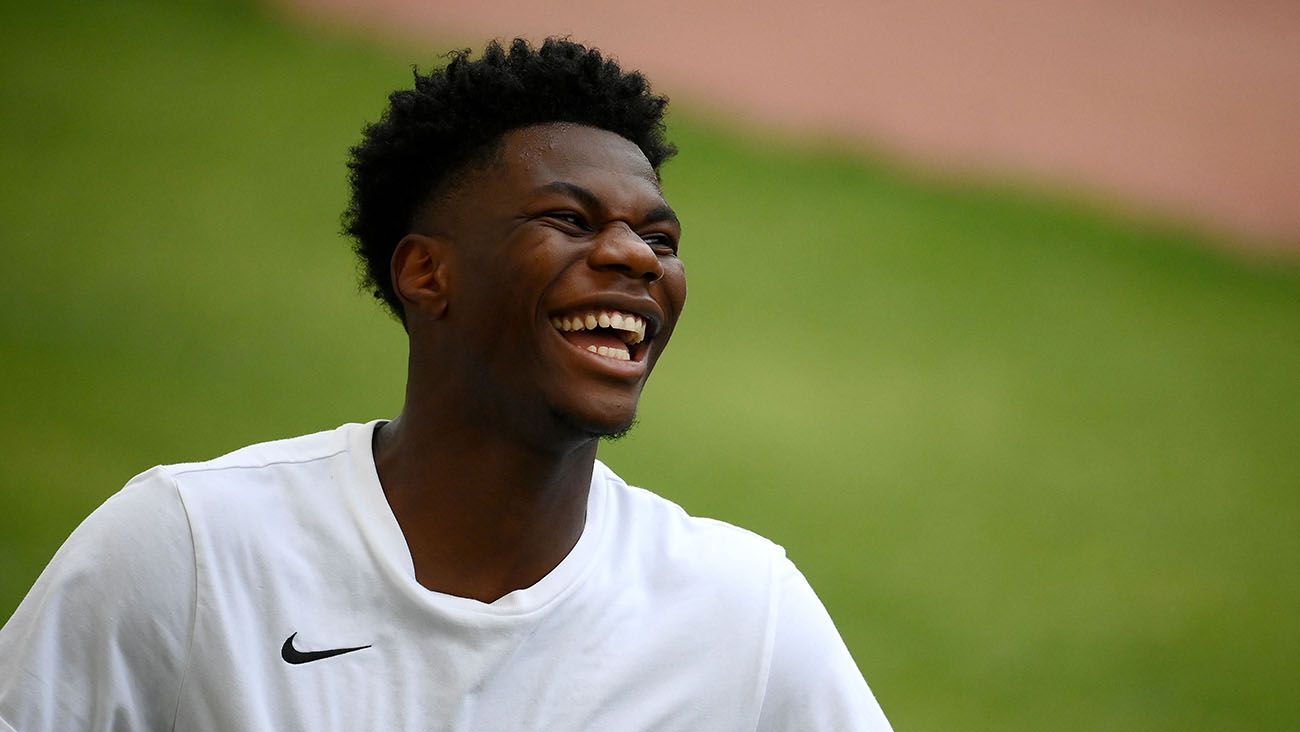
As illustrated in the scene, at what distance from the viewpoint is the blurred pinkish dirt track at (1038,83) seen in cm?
255

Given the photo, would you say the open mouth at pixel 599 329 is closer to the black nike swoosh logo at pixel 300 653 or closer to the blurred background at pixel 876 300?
the black nike swoosh logo at pixel 300 653

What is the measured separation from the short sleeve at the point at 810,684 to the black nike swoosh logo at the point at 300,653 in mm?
341

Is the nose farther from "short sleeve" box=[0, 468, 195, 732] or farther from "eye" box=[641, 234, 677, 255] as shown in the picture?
"short sleeve" box=[0, 468, 195, 732]

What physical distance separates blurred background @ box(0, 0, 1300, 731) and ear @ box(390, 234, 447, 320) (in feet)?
3.42

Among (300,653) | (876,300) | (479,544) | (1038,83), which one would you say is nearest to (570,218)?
(479,544)

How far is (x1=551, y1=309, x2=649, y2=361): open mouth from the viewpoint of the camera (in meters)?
1.16

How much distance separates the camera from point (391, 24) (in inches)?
97.1

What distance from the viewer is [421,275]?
4.06 ft

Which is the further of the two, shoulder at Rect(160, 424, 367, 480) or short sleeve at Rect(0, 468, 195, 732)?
shoulder at Rect(160, 424, 367, 480)

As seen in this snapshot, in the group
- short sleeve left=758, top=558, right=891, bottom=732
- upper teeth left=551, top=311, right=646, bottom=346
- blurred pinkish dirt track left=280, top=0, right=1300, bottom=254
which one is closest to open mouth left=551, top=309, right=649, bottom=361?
upper teeth left=551, top=311, right=646, bottom=346

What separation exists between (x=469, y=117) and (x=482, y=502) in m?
0.34

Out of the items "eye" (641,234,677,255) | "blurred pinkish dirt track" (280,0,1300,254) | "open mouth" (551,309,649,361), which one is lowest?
"open mouth" (551,309,649,361)

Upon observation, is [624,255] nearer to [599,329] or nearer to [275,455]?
[599,329]

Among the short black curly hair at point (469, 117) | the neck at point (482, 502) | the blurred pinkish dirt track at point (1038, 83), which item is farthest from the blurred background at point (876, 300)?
the neck at point (482, 502)
